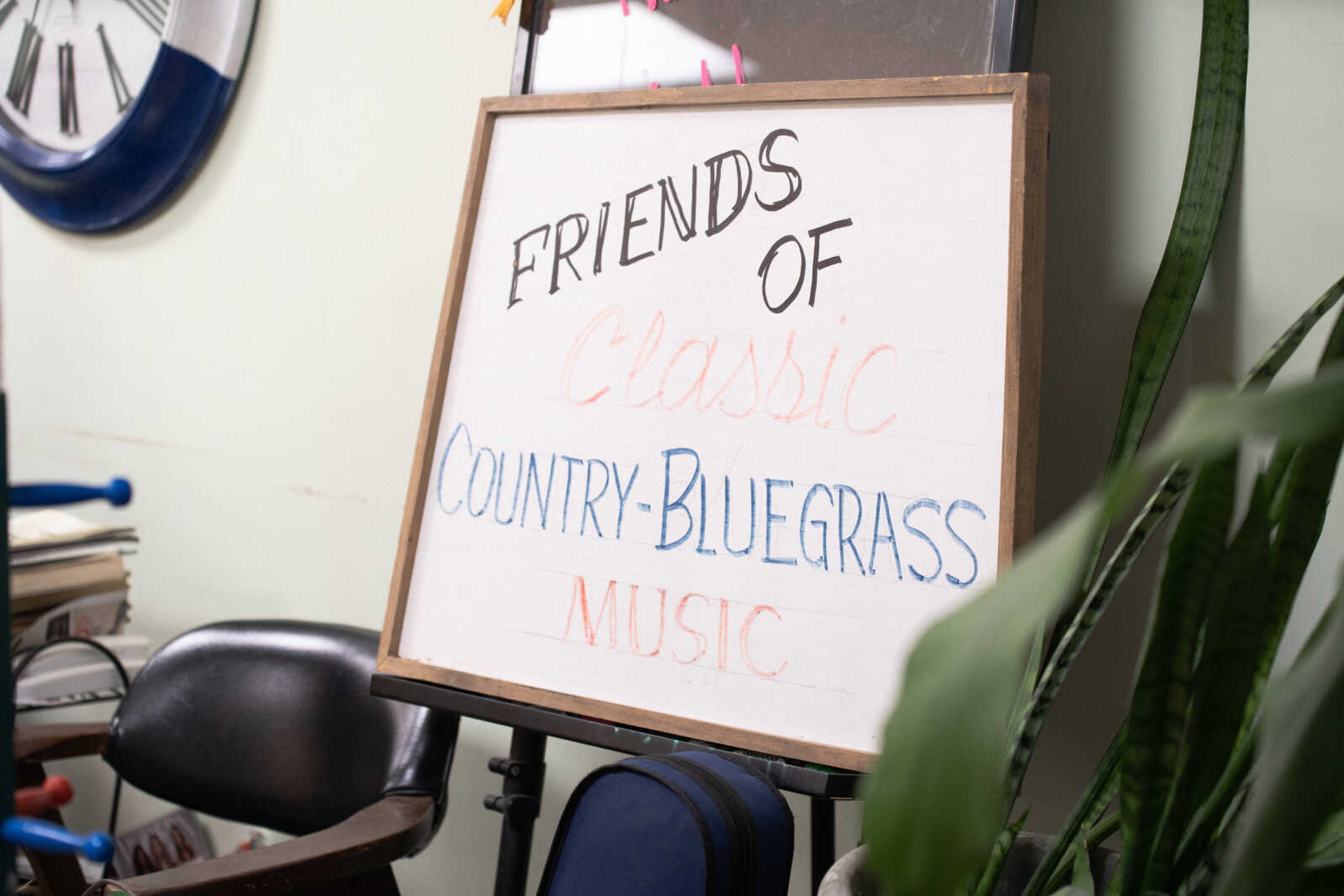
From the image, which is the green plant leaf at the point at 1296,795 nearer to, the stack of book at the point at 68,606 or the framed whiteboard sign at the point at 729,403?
the framed whiteboard sign at the point at 729,403

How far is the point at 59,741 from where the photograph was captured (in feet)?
4.00

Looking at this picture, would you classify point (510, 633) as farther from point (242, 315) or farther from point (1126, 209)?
point (242, 315)

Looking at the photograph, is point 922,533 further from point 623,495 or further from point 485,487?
point 485,487

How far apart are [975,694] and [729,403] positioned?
25.2 inches

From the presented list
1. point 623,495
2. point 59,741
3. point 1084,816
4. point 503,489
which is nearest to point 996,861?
point 1084,816

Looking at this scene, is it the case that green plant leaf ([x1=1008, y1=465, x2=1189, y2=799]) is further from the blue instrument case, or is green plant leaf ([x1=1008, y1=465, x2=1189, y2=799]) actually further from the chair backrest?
the chair backrest

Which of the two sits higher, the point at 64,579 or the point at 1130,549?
the point at 1130,549

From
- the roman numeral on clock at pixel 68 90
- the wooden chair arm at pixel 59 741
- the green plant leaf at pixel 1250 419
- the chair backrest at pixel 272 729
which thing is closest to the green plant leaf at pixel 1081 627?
the green plant leaf at pixel 1250 419

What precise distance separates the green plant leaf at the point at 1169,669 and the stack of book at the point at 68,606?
4.14 ft

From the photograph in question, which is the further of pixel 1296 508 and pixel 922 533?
pixel 922 533

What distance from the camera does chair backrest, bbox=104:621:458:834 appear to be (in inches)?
43.5

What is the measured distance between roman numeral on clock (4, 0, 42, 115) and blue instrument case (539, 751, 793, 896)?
1519mm

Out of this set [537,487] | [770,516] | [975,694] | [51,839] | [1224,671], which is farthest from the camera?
[537,487]

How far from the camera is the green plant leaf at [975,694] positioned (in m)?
0.23
